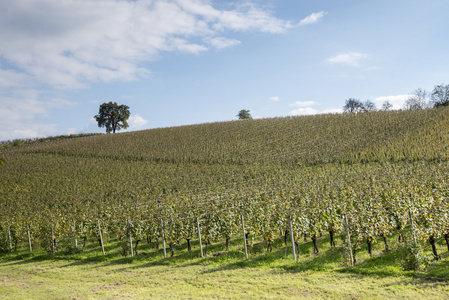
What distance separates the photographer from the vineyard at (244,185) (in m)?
13.6

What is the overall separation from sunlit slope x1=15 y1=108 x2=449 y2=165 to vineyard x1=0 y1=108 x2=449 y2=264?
20 centimetres

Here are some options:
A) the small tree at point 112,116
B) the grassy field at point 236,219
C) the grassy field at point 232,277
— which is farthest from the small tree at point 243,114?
the grassy field at point 232,277

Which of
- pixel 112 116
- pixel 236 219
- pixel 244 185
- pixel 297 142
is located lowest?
pixel 236 219

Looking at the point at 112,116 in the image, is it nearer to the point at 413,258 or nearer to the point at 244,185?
the point at 244,185

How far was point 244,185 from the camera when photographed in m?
28.3

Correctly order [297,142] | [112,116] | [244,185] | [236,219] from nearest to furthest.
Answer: [236,219] → [244,185] → [297,142] → [112,116]

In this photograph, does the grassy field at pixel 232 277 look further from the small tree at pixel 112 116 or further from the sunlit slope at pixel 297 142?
the small tree at pixel 112 116

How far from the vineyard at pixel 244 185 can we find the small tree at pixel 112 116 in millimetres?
21281

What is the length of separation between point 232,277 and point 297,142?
124 feet

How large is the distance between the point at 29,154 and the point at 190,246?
51.9 meters

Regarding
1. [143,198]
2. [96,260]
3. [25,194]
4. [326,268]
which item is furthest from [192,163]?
[326,268]

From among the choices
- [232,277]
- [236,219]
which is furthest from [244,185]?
[232,277]

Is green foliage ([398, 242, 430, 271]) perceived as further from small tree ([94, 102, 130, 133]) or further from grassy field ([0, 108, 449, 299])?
small tree ([94, 102, 130, 133])

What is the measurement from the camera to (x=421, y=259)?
9.57 metres
